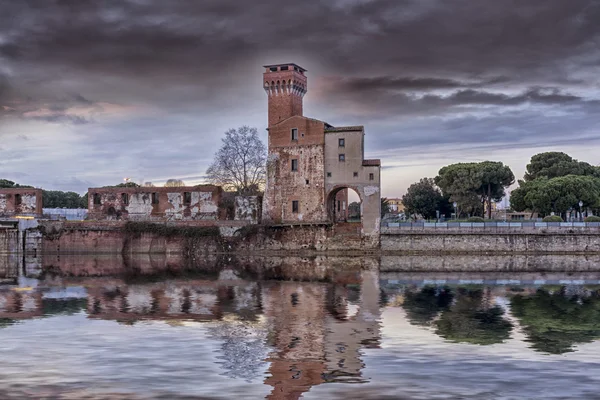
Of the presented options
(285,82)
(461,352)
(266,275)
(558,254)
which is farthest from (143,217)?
(461,352)

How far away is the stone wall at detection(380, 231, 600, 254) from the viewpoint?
52.8m

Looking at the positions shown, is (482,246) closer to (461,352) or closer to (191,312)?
(191,312)

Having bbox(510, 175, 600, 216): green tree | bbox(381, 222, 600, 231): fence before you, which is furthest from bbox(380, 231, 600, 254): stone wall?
bbox(510, 175, 600, 216): green tree

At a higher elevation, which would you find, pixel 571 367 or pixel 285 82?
pixel 285 82

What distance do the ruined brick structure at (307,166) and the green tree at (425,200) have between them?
29.5m

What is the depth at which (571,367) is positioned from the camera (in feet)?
51.0

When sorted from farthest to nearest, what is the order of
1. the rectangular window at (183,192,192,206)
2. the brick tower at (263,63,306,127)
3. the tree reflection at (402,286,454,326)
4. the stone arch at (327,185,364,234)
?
the rectangular window at (183,192,192,206), the brick tower at (263,63,306,127), the stone arch at (327,185,364,234), the tree reflection at (402,286,454,326)

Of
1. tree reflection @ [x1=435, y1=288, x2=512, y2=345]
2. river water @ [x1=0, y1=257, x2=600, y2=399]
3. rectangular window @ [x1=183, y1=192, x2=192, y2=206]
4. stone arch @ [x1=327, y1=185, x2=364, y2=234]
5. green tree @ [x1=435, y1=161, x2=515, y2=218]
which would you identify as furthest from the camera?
green tree @ [x1=435, y1=161, x2=515, y2=218]

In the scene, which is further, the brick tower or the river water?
the brick tower

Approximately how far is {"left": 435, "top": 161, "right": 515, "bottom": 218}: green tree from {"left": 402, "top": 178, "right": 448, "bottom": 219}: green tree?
78.7 inches

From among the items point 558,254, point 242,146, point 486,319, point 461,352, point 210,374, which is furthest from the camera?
point 242,146

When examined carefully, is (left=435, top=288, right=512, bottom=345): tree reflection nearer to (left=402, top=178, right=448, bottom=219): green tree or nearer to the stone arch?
the stone arch

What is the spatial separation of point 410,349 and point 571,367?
3832 millimetres

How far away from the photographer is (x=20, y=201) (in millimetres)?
66750
